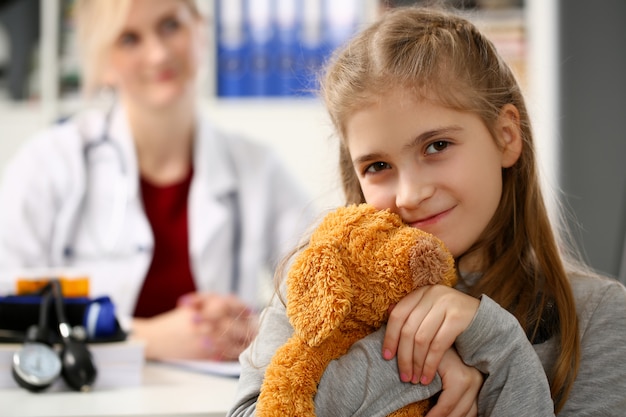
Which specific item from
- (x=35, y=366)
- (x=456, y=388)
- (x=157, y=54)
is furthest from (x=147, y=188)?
(x=456, y=388)

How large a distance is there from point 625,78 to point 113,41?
186 centimetres

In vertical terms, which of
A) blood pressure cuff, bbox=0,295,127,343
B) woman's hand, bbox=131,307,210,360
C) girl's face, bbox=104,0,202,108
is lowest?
woman's hand, bbox=131,307,210,360

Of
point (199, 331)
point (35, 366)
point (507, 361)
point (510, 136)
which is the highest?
point (510, 136)

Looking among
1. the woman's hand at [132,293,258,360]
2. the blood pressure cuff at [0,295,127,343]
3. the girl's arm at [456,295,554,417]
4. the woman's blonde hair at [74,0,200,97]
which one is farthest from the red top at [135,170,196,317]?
the girl's arm at [456,295,554,417]

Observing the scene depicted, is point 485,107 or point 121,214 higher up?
point 485,107

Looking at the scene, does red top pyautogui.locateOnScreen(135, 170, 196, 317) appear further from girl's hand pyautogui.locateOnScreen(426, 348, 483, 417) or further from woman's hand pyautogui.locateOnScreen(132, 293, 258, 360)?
girl's hand pyautogui.locateOnScreen(426, 348, 483, 417)

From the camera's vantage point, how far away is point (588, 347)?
85 cm

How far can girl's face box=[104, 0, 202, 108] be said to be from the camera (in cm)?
186

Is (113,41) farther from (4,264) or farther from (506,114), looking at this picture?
(506,114)

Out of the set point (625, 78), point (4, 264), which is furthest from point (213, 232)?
point (625, 78)

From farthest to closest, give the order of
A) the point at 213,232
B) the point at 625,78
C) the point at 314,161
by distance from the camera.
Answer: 1. the point at 314,161
2. the point at 625,78
3. the point at 213,232

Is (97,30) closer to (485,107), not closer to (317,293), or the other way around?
(485,107)

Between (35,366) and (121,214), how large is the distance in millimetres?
773

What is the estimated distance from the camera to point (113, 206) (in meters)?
1.80
